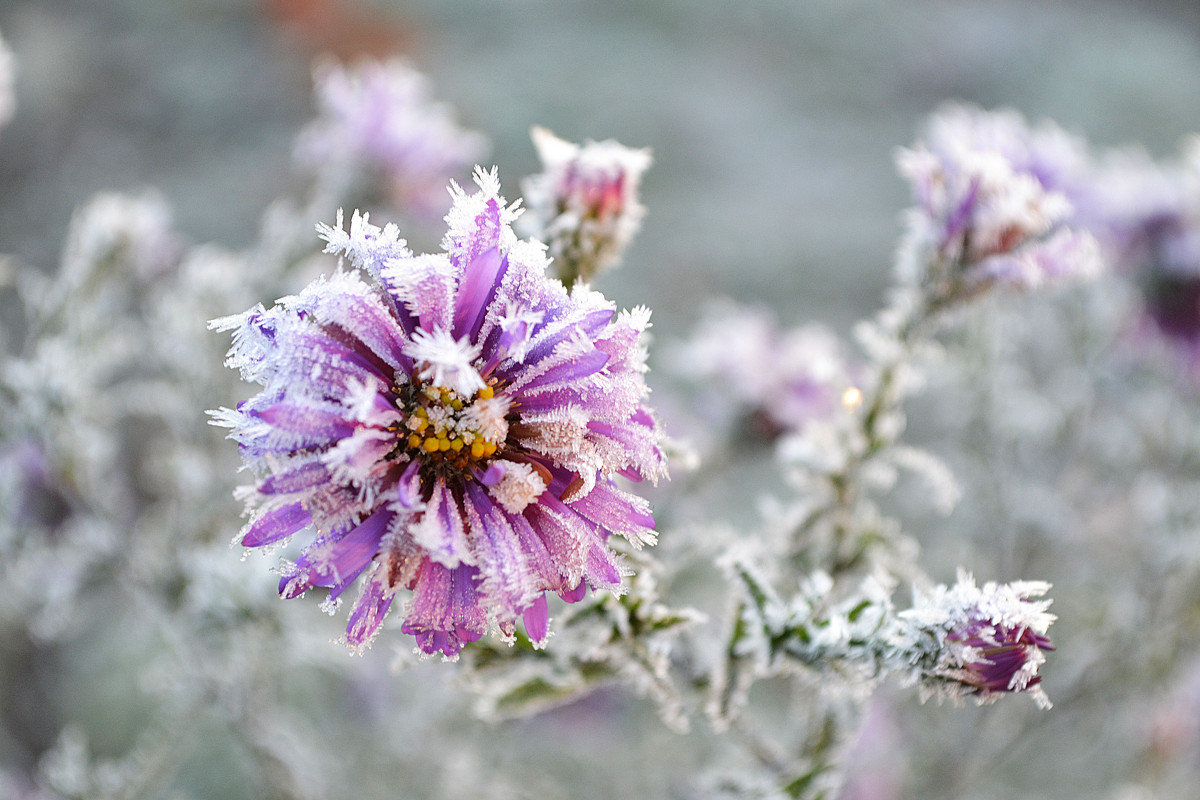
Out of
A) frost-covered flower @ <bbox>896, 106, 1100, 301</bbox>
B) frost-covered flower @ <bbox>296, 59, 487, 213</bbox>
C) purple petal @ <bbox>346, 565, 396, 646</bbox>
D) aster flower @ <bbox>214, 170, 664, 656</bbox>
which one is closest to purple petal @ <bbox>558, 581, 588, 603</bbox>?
aster flower @ <bbox>214, 170, 664, 656</bbox>

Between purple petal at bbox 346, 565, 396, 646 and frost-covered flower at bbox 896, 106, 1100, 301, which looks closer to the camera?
purple petal at bbox 346, 565, 396, 646

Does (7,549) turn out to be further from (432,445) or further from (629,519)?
(629,519)

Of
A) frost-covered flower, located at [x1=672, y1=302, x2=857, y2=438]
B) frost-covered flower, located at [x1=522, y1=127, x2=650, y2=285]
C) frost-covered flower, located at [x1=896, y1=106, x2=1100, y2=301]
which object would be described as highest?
frost-covered flower, located at [x1=672, y1=302, x2=857, y2=438]

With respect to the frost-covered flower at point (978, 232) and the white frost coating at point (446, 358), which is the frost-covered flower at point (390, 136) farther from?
the white frost coating at point (446, 358)

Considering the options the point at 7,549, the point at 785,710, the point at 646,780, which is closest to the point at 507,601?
the point at 7,549

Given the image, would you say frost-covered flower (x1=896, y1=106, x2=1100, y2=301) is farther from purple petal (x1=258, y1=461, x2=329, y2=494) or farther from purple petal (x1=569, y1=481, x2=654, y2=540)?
purple petal (x1=258, y1=461, x2=329, y2=494)
